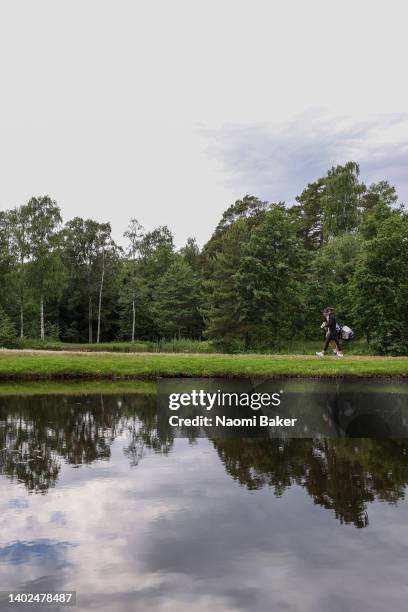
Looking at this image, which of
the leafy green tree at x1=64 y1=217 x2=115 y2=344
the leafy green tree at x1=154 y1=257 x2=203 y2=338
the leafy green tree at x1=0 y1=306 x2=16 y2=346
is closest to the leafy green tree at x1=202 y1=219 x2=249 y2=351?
the leafy green tree at x1=0 y1=306 x2=16 y2=346

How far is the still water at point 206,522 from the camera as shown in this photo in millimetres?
5180

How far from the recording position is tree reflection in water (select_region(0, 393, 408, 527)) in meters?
8.20

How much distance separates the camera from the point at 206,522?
686 centimetres

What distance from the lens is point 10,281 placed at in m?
60.6

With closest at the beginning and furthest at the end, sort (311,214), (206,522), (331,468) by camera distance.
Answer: (206,522)
(331,468)
(311,214)

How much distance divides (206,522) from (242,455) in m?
3.61

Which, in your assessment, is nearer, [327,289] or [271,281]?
[271,281]

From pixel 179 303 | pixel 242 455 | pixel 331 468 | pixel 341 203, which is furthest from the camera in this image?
pixel 341 203

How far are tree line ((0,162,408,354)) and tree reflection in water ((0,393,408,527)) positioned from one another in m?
26.4

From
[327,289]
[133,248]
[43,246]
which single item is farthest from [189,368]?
[133,248]

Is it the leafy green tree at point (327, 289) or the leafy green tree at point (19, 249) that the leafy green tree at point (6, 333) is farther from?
the leafy green tree at point (327, 289)

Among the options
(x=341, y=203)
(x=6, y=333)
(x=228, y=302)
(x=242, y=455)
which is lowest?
(x=242, y=455)

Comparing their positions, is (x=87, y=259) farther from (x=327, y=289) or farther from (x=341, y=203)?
(x=327, y=289)

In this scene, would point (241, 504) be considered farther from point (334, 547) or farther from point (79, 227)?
point (79, 227)
